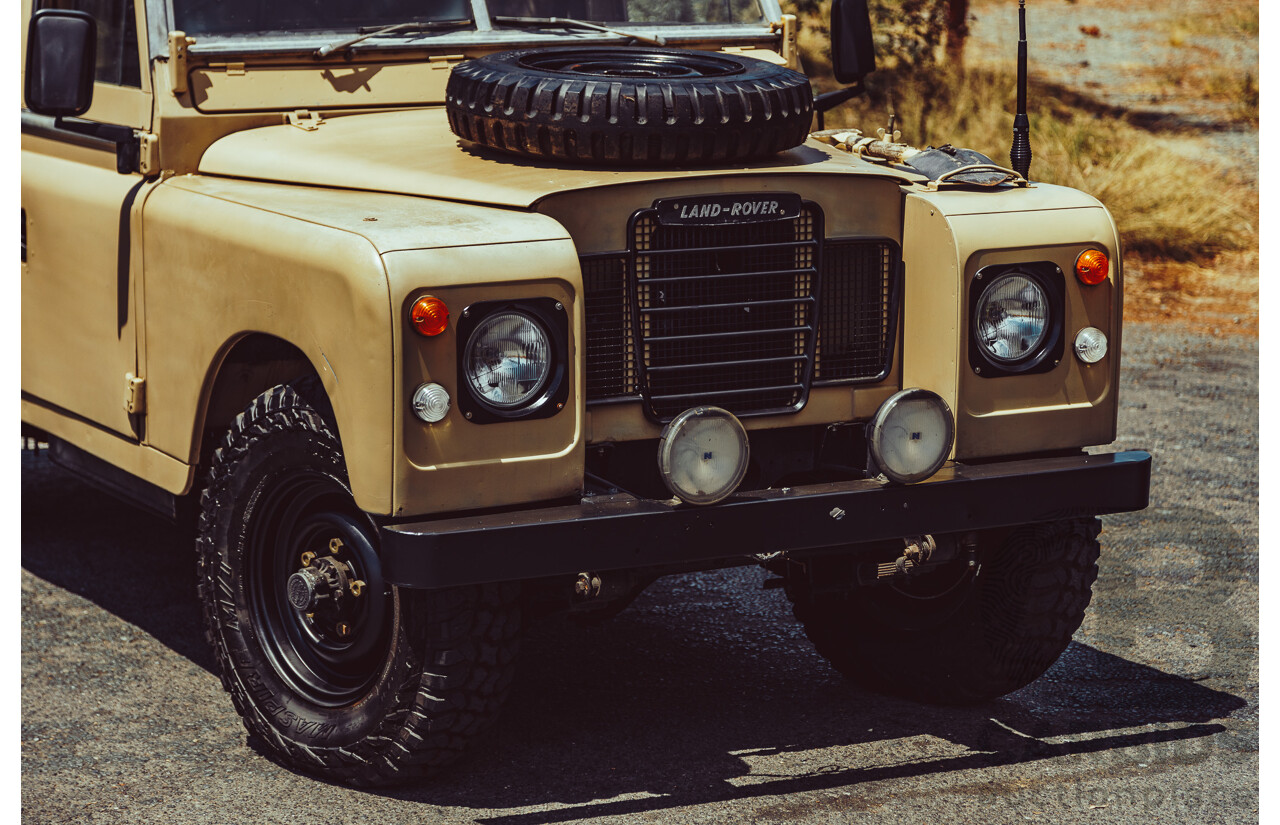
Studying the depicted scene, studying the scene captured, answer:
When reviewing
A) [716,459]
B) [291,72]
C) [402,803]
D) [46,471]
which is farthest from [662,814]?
[46,471]

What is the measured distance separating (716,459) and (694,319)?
17.8 inches

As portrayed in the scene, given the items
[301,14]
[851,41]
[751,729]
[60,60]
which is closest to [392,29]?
[301,14]

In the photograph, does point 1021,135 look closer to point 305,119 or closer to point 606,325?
point 606,325

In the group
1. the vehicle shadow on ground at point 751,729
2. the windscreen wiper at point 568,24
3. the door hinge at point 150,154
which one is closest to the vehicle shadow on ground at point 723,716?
the vehicle shadow on ground at point 751,729

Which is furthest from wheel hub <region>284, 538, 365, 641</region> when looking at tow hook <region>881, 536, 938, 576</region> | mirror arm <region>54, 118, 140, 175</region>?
mirror arm <region>54, 118, 140, 175</region>

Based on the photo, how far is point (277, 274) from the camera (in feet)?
13.4

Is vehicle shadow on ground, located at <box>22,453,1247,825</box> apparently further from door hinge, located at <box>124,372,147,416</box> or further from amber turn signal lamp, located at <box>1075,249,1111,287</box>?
amber turn signal lamp, located at <box>1075,249,1111,287</box>

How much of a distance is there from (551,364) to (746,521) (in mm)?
580

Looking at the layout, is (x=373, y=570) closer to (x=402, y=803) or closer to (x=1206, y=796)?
(x=402, y=803)

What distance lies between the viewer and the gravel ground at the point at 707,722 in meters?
4.20

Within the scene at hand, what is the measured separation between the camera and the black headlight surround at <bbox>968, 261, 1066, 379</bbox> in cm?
429

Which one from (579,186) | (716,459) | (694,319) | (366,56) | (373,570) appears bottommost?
(373,570)

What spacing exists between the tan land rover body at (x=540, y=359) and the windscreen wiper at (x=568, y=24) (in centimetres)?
35

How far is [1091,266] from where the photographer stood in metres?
4.35
